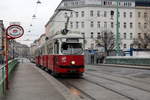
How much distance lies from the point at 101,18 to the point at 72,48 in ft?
279

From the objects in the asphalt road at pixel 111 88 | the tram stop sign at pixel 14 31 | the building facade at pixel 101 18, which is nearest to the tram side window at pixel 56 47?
the asphalt road at pixel 111 88

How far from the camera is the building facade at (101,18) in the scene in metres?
104

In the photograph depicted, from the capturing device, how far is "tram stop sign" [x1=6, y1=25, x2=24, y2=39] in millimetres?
13766

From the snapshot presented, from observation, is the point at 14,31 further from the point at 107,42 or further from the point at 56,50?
Answer: the point at 107,42

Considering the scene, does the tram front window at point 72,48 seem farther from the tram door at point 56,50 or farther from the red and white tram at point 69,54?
the tram door at point 56,50

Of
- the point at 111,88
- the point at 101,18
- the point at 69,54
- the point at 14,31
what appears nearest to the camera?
the point at 14,31

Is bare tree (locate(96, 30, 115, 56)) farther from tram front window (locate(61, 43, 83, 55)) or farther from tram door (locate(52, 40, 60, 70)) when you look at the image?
tram front window (locate(61, 43, 83, 55))

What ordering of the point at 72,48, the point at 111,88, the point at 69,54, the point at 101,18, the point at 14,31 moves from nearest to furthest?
the point at 14,31 < the point at 111,88 < the point at 69,54 < the point at 72,48 < the point at 101,18

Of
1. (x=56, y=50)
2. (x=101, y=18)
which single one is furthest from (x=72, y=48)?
(x=101, y=18)

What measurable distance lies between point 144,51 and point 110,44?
103ft

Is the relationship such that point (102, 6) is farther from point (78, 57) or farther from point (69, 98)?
point (69, 98)

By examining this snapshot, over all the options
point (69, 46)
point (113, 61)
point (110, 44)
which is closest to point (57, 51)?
point (69, 46)

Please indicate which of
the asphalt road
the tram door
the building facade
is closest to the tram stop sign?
the asphalt road

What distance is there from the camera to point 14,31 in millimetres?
13836
